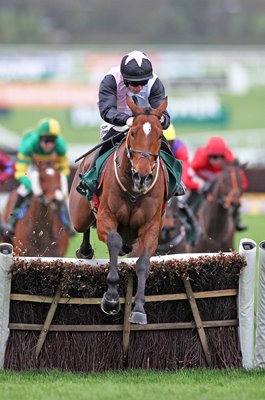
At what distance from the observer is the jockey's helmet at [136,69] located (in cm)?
741

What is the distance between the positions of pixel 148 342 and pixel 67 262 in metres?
0.76

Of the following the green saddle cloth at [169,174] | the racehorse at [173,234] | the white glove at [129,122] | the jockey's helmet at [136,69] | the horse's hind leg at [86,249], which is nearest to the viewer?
the white glove at [129,122]

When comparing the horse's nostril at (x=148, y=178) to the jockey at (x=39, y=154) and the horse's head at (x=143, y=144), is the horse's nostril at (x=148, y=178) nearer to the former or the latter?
the horse's head at (x=143, y=144)

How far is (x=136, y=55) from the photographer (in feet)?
24.7

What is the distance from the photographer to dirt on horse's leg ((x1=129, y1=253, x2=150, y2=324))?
669 cm

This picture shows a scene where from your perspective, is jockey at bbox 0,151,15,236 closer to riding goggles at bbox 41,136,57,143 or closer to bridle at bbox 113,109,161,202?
riding goggles at bbox 41,136,57,143

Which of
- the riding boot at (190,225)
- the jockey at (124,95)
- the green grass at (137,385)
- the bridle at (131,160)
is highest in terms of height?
the riding boot at (190,225)

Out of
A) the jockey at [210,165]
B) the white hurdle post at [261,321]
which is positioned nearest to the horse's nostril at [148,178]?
the white hurdle post at [261,321]

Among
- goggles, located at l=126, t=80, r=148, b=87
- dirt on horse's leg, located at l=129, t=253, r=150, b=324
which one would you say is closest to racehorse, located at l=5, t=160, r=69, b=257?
goggles, located at l=126, t=80, r=148, b=87

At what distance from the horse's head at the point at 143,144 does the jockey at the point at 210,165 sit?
6345 mm

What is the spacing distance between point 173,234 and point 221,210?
1.05 meters

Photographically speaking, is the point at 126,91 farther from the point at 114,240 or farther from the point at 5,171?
the point at 5,171

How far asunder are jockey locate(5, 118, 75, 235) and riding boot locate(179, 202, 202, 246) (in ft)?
4.47

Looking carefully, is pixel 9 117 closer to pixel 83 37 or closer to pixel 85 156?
pixel 83 37
